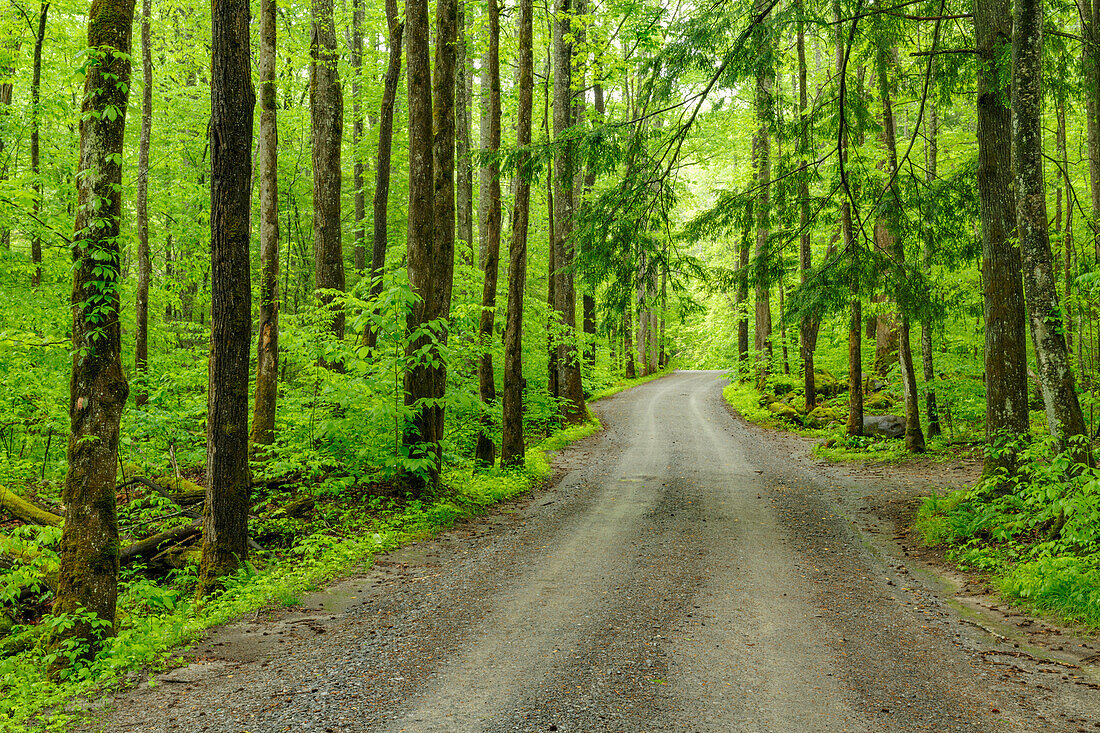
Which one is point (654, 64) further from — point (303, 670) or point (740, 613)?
point (303, 670)

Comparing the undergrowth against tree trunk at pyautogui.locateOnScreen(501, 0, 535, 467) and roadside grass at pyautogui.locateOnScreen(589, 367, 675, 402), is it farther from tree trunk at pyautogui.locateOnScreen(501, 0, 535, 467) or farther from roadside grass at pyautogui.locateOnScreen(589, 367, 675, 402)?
roadside grass at pyautogui.locateOnScreen(589, 367, 675, 402)

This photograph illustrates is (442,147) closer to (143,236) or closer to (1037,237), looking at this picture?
(143,236)

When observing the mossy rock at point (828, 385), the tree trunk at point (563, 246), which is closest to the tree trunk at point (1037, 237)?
the tree trunk at point (563, 246)

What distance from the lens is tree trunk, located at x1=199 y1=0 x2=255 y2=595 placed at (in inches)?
245

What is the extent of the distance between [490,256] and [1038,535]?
375 inches

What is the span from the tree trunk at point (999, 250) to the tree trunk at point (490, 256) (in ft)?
24.3

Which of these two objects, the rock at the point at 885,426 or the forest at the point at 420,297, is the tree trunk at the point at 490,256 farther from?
the rock at the point at 885,426

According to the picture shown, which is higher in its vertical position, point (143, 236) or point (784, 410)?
point (143, 236)

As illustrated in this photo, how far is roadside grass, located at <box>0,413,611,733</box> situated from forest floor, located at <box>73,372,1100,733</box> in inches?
9.4

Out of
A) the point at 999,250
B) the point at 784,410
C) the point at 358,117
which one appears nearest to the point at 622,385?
the point at 784,410

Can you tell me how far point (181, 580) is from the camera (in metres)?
6.71

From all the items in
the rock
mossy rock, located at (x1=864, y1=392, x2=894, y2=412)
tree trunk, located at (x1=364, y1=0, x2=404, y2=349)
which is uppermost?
tree trunk, located at (x1=364, y1=0, x2=404, y2=349)

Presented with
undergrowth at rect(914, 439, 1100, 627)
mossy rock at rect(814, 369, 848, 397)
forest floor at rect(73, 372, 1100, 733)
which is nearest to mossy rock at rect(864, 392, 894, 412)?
mossy rock at rect(814, 369, 848, 397)

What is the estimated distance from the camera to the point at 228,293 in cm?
639
